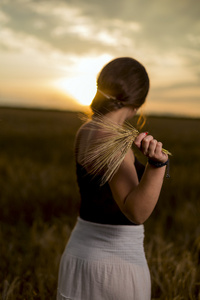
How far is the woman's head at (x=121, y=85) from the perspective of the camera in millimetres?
1146

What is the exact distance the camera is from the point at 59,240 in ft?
8.63

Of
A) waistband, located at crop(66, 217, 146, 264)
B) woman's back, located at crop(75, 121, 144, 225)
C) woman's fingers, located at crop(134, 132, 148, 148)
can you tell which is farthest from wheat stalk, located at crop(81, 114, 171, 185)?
waistband, located at crop(66, 217, 146, 264)

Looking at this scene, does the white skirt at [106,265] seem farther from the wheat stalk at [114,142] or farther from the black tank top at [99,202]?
the wheat stalk at [114,142]

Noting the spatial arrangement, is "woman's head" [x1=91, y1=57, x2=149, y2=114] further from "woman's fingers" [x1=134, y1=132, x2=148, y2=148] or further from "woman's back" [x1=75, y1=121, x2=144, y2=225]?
"woman's fingers" [x1=134, y1=132, x2=148, y2=148]

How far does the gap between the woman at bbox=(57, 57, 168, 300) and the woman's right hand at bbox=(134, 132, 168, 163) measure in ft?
0.53

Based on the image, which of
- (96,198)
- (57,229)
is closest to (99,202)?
(96,198)

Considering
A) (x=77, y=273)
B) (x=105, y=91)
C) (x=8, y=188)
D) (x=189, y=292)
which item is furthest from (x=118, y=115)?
(x=8, y=188)

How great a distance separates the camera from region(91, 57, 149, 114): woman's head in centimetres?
115

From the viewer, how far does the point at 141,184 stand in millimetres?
1013

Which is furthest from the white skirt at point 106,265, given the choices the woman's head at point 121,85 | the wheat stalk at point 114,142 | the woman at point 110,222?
the woman's head at point 121,85

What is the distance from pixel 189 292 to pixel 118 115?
1295mm

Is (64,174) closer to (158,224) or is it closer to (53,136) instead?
(158,224)

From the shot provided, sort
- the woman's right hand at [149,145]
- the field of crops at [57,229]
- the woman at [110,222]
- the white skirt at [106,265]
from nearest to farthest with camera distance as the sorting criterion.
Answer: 1. the woman's right hand at [149,145]
2. the woman at [110,222]
3. the white skirt at [106,265]
4. the field of crops at [57,229]

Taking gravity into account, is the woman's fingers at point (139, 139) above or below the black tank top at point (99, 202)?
above
